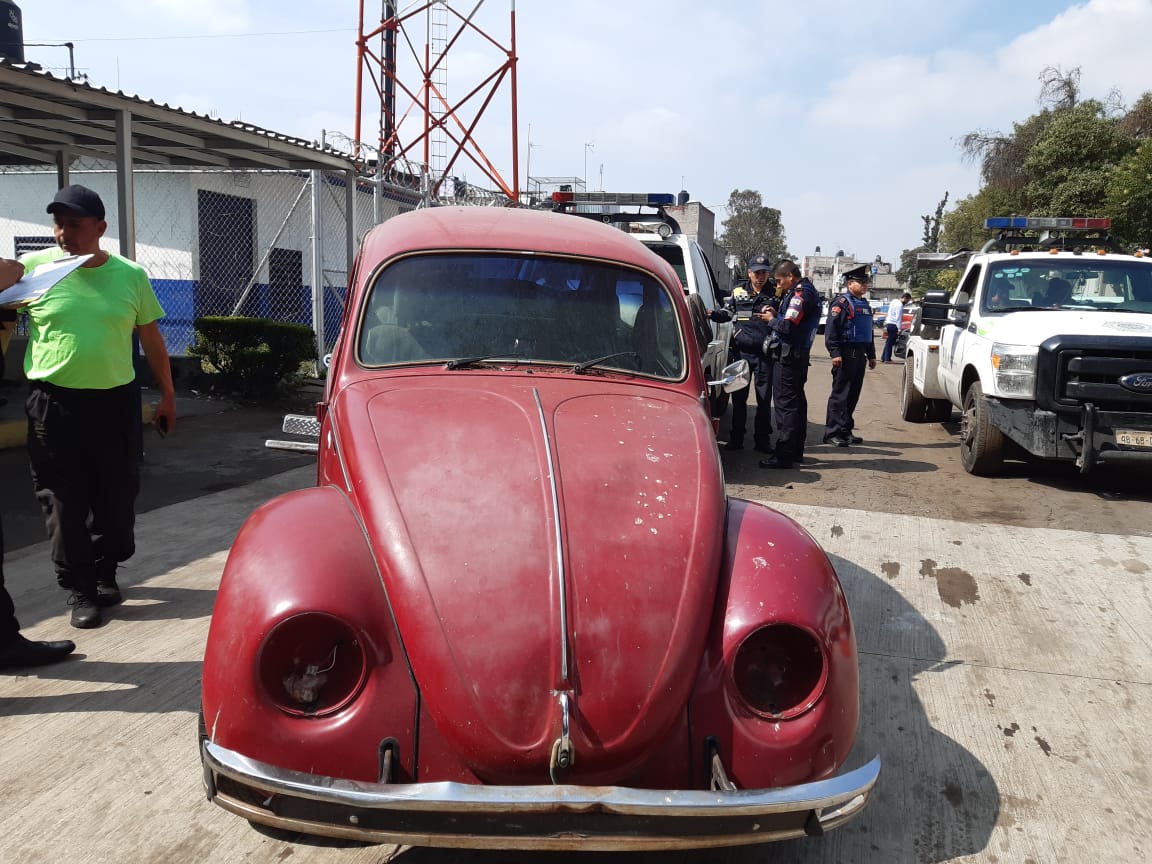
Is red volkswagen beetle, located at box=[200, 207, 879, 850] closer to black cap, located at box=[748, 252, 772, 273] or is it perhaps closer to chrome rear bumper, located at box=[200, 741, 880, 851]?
chrome rear bumper, located at box=[200, 741, 880, 851]

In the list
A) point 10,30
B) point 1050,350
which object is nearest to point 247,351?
point 10,30

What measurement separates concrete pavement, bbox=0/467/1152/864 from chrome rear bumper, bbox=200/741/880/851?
0.64 m

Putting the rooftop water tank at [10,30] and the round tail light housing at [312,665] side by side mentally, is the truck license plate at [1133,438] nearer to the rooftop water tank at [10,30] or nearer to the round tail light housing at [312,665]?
the round tail light housing at [312,665]

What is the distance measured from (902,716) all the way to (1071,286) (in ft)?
19.8

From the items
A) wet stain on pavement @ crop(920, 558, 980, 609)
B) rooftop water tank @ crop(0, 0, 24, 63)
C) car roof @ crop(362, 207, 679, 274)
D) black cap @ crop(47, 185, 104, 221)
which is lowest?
wet stain on pavement @ crop(920, 558, 980, 609)

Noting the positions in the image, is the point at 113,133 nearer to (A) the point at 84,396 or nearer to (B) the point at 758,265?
(B) the point at 758,265

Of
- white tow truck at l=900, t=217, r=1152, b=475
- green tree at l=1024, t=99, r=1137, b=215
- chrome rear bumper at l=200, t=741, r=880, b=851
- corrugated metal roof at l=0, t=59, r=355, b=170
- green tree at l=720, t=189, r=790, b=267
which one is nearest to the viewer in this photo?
chrome rear bumper at l=200, t=741, r=880, b=851

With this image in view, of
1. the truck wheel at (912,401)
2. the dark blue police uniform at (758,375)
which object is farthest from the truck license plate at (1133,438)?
the truck wheel at (912,401)

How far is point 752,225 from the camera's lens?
3359 inches

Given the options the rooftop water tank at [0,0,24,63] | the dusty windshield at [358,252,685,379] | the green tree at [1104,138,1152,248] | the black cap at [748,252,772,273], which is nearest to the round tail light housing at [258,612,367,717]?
the dusty windshield at [358,252,685,379]

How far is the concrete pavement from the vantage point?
2803 mm

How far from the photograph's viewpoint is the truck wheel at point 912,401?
1116cm

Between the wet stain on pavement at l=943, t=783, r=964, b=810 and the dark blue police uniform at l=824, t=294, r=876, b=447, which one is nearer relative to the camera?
the wet stain on pavement at l=943, t=783, r=964, b=810

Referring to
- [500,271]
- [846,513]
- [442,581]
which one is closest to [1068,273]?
[846,513]
